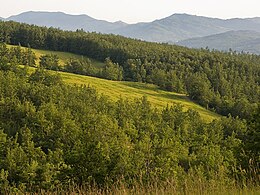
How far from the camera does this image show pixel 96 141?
44.5 metres

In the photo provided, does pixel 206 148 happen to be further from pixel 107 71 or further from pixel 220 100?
pixel 107 71

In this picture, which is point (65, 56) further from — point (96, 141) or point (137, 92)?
point (96, 141)

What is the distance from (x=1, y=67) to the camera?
107688mm

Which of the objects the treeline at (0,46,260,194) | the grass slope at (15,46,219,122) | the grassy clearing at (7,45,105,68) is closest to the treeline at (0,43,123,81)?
the grassy clearing at (7,45,105,68)

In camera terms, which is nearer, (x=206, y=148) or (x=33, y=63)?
(x=206, y=148)

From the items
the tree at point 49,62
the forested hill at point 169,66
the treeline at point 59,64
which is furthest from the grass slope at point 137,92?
the treeline at point 59,64

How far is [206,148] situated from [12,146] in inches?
1078

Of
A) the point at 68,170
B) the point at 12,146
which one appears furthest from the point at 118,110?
the point at 68,170

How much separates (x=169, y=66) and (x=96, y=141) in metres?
118

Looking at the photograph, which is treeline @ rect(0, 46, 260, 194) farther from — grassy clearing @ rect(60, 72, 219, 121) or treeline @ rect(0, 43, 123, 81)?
treeline @ rect(0, 43, 123, 81)

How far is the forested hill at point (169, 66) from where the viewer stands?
133000 mm

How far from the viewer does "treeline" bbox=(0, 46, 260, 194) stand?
29.0 meters

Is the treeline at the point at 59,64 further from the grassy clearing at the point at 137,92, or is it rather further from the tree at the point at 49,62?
the grassy clearing at the point at 137,92

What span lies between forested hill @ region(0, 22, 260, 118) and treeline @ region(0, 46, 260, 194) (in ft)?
149
